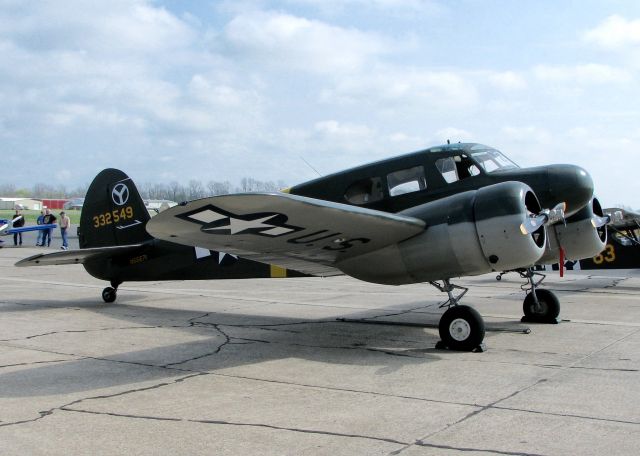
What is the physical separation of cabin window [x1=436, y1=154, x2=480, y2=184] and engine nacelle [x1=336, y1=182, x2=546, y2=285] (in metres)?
1.35

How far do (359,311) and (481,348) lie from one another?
4.17m

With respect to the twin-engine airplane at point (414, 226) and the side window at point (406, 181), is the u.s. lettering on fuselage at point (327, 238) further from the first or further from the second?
the side window at point (406, 181)

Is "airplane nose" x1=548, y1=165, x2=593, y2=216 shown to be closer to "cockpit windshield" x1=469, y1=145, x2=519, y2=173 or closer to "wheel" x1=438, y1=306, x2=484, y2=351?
"cockpit windshield" x1=469, y1=145, x2=519, y2=173

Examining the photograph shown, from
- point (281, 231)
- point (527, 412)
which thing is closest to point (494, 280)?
point (281, 231)

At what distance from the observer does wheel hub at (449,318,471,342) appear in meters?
7.34

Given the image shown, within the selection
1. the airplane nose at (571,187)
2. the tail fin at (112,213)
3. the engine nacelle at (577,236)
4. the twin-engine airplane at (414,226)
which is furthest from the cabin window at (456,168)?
the tail fin at (112,213)

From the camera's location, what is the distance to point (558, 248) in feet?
30.8

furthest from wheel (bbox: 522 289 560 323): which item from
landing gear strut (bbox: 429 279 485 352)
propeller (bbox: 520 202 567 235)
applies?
landing gear strut (bbox: 429 279 485 352)

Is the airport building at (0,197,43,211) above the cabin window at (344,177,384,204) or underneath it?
above

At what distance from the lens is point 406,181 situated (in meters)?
8.98

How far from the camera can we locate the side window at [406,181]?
29.2 feet

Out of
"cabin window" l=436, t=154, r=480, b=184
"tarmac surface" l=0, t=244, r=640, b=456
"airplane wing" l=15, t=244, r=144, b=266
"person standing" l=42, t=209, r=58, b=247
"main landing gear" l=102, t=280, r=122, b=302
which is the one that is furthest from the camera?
"person standing" l=42, t=209, r=58, b=247

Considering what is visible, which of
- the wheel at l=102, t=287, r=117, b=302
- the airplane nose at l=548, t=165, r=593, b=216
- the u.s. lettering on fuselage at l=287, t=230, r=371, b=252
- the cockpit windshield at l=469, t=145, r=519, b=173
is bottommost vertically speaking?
the wheel at l=102, t=287, r=117, b=302

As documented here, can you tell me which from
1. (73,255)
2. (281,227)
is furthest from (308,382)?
(73,255)
